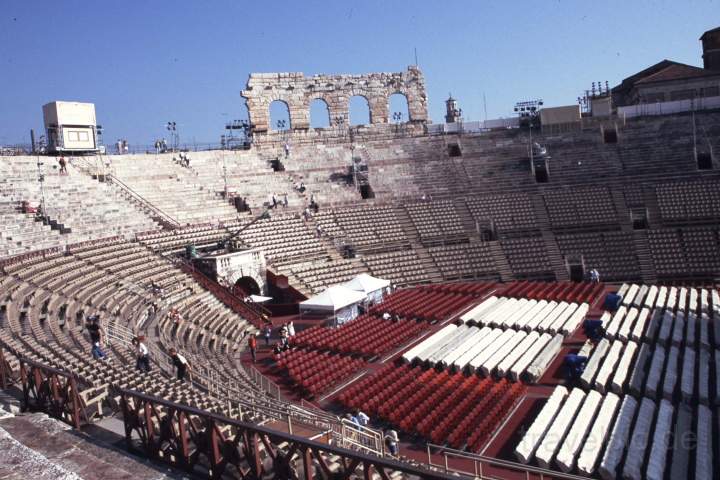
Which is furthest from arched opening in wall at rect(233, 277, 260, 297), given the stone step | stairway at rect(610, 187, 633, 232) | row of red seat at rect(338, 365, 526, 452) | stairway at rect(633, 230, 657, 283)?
the stone step

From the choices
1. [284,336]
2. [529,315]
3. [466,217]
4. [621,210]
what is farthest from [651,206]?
[284,336]

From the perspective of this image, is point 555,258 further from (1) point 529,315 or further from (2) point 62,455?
(2) point 62,455

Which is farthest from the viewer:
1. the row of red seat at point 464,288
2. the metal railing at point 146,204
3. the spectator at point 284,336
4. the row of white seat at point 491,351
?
the metal railing at point 146,204

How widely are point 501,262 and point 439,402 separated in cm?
1953

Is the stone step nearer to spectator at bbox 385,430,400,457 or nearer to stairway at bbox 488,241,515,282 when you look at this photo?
spectator at bbox 385,430,400,457

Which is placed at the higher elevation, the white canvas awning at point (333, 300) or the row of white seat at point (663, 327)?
the white canvas awning at point (333, 300)

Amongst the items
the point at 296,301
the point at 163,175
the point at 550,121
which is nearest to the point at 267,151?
the point at 163,175

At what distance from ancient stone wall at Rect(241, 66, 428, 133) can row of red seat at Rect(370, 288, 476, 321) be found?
21.2 meters

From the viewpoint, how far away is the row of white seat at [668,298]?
2345cm

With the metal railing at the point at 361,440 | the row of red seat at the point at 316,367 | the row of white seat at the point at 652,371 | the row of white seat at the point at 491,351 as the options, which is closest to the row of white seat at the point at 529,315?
the row of white seat at the point at 491,351

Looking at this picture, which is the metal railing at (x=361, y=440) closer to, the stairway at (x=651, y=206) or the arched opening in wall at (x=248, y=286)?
the arched opening in wall at (x=248, y=286)

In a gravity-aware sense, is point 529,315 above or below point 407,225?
below

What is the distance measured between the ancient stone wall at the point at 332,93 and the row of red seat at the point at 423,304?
2120 cm

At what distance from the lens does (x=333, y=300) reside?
2439cm
